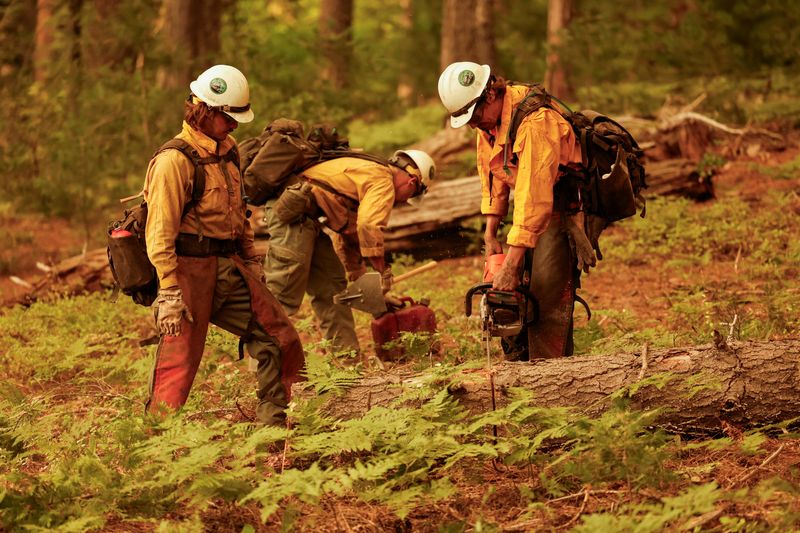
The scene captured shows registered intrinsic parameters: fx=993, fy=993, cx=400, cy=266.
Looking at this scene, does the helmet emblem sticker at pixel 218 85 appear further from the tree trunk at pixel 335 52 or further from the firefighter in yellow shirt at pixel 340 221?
the tree trunk at pixel 335 52

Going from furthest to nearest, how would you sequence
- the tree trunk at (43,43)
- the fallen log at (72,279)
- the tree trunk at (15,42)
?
1. the tree trunk at (43,43)
2. the tree trunk at (15,42)
3. the fallen log at (72,279)

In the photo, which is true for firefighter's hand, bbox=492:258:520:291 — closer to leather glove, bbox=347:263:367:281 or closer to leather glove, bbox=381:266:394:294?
leather glove, bbox=381:266:394:294

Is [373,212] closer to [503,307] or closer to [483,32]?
[503,307]

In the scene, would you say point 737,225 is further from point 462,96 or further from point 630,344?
point 462,96

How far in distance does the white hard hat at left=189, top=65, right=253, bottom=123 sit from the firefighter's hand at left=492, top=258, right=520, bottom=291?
1.98 metres

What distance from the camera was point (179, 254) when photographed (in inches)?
264

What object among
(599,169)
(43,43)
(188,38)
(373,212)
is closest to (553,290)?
(599,169)

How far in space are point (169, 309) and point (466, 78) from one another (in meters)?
2.48

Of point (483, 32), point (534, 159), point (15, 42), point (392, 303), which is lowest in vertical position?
point (392, 303)

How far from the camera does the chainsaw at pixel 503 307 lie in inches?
261

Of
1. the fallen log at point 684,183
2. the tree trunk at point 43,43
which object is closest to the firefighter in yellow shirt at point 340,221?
the fallen log at point 684,183

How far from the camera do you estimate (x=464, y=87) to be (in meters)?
6.62

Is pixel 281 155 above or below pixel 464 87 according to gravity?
below

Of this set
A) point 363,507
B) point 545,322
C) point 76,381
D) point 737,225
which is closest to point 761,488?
point 363,507
